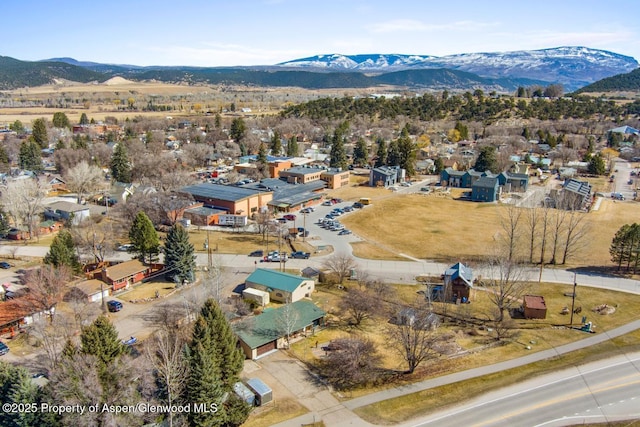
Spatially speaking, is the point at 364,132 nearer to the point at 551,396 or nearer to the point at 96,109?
the point at 551,396

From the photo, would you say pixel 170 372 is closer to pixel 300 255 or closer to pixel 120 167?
pixel 300 255

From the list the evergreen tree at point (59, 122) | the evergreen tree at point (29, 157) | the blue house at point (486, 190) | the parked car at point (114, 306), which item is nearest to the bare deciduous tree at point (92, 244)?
the parked car at point (114, 306)

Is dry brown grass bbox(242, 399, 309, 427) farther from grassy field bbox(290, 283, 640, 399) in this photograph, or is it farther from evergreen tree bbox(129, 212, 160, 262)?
evergreen tree bbox(129, 212, 160, 262)

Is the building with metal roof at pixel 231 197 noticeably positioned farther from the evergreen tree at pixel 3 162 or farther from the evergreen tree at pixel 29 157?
the evergreen tree at pixel 3 162

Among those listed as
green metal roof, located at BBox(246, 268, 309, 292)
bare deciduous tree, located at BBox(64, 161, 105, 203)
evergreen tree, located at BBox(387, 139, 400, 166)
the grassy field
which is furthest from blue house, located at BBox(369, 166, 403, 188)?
green metal roof, located at BBox(246, 268, 309, 292)

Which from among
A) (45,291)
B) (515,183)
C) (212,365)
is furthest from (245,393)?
(515,183)

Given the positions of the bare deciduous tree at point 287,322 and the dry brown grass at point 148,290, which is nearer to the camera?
the bare deciduous tree at point 287,322
